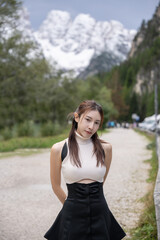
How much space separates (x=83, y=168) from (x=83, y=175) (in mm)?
48

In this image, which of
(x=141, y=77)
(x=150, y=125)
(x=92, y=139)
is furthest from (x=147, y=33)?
(x=92, y=139)

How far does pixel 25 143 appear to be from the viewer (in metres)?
15.8

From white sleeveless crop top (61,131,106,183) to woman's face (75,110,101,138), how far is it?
0.04m

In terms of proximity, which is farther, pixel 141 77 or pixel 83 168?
pixel 141 77

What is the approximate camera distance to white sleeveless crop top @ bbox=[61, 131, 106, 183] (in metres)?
2.03

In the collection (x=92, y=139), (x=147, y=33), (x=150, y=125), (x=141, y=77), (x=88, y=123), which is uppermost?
(x=147, y=33)

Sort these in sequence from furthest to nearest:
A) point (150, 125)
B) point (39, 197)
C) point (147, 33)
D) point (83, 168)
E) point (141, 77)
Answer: point (147, 33) → point (141, 77) → point (150, 125) → point (39, 197) → point (83, 168)

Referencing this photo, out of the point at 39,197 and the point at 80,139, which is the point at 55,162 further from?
the point at 39,197

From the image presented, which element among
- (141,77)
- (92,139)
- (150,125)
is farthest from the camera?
(141,77)

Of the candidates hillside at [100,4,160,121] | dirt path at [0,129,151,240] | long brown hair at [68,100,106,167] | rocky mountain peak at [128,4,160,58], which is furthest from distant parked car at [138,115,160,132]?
rocky mountain peak at [128,4,160,58]

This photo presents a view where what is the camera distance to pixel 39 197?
20.0 feet

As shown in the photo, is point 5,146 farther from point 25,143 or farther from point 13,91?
point 13,91

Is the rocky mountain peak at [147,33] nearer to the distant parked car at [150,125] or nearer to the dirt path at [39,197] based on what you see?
the distant parked car at [150,125]

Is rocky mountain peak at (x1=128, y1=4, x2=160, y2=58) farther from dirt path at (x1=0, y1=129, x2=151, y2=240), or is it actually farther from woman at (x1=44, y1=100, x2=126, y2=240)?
woman at (x1=44, y1=100, x2=126, y2=240)
